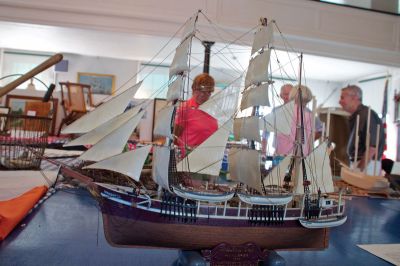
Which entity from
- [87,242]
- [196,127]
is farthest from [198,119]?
[87,242]

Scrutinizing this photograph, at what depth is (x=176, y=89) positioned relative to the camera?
36.9 inches

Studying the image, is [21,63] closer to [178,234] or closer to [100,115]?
[100,115]

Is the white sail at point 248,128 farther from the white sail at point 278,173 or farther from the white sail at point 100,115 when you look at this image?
the white sail at point 100,115

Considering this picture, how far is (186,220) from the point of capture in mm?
822

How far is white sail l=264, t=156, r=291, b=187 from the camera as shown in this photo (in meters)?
1.09

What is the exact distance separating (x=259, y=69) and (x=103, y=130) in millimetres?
545

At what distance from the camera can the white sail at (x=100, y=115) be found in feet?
2.87

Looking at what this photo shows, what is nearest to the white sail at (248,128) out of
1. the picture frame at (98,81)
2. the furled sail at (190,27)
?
the furled sail at (190,27)

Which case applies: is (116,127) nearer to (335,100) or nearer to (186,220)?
(186,220)

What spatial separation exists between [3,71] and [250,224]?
5461mm

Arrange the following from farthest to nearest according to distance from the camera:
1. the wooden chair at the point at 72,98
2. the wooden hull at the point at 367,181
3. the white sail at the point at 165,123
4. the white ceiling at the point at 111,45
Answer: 1. the wooden chair at the point at 72,98
2. the white ceiling at the point at 111,45
3. the wooden hull at the point at 367,181
4. the white sail at the point at 165,123

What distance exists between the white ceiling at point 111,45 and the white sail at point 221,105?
1500mm

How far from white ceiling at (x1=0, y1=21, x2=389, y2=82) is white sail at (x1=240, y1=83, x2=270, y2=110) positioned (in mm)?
1844

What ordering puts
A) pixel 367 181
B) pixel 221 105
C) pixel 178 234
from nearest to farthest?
pixel 178 234 < pixel 221 105 < pixel 367 181
